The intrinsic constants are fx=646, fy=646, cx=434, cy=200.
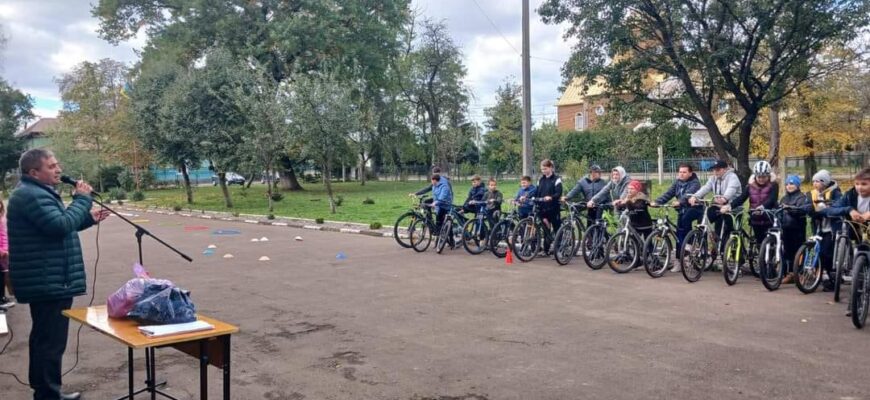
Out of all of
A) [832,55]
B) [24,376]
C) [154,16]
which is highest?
[154,16]

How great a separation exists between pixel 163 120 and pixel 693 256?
72.9ft

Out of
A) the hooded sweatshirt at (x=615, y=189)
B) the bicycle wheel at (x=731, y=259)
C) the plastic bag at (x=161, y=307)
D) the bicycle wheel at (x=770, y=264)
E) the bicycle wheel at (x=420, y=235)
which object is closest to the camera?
the plastic bag at (x=161, y=307)

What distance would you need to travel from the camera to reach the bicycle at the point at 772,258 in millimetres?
8695

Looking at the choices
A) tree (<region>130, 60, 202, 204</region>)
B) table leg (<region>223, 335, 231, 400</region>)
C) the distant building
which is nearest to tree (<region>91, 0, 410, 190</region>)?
tree (<region>130, 60, 202, 204</region>)

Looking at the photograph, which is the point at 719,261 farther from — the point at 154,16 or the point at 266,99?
the point at 154,16

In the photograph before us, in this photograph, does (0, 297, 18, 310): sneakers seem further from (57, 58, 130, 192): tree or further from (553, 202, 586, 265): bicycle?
(57, 58, 130, 192): tree

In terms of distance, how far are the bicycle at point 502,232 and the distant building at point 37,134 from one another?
Result: 137ft

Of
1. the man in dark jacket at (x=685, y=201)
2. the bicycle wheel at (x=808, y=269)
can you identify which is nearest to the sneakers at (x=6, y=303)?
the man in dark jacket at (x=685, y=201)

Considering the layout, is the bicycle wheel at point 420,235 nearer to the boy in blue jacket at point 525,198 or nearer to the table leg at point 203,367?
the boy in blue jacket at point 525,198

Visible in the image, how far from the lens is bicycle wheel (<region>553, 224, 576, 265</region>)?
1122 cm

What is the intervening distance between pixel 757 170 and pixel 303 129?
16858 millimetres

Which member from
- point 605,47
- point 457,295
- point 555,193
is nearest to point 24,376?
point 457,295

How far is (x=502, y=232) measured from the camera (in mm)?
12586

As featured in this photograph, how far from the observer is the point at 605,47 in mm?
14367
